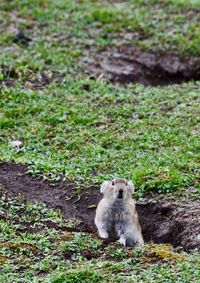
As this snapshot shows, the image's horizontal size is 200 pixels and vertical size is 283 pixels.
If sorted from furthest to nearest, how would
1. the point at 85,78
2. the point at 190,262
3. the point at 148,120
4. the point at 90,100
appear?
the point at 85,78
the point at 90,100
the point at 148,120
the point at 190,262

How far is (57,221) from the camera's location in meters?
8.89

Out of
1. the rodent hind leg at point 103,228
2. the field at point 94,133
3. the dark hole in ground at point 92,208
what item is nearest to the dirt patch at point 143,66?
the field at point 94,133

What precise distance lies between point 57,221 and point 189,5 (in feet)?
26.6

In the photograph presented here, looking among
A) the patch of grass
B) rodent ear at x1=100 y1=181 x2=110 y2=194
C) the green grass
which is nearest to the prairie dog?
rodent ear at x1=100 y1=181 x2=110 y2=194

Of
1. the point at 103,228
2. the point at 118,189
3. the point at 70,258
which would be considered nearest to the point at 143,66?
the point at 118,189

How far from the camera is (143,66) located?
14.1 m

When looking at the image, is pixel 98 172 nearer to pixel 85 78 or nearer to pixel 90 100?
pixel 90 100

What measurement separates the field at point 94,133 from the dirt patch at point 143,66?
0.02m

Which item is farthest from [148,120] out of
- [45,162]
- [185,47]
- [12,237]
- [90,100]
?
[12,237]

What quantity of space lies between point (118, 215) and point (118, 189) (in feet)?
0.90

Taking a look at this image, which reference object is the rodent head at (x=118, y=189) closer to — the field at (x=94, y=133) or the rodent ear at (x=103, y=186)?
the rodent ear at (x=103, y=186)

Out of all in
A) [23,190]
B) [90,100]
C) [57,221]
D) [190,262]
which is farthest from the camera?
[90,100]

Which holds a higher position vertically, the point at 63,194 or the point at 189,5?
the point at 189,5

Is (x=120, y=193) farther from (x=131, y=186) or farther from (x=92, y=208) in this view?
(x=92, y=208)
